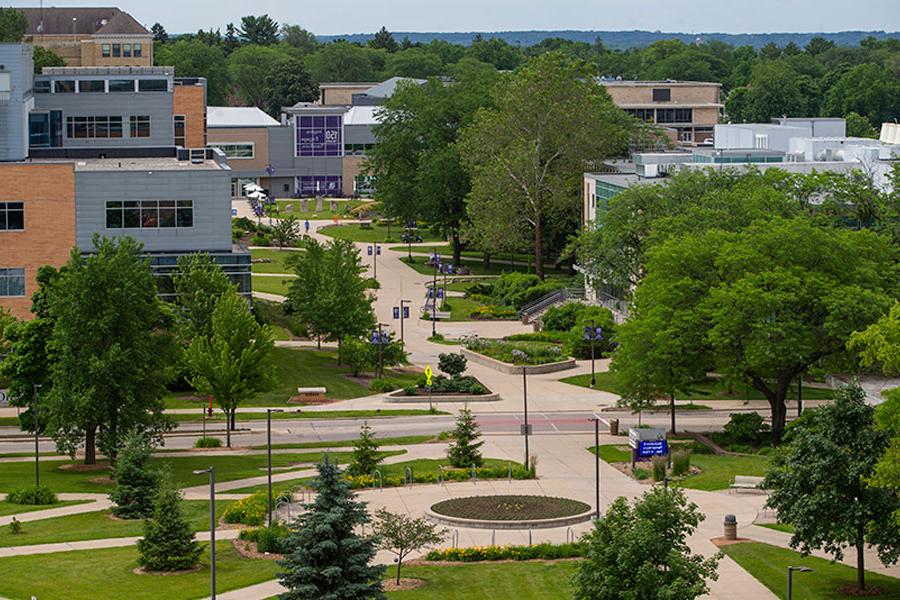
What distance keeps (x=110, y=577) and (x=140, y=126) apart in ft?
266

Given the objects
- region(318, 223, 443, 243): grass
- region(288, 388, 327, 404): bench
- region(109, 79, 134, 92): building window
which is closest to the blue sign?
region(288, 388, 327, 404): bench

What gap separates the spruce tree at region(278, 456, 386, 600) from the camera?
49406mm

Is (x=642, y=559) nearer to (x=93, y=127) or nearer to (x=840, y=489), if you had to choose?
(x=840, y=489)

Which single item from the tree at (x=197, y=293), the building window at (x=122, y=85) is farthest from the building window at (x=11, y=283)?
the building window at (x=122, y=85)

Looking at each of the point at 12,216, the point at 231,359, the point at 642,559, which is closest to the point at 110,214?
the point at 12,216

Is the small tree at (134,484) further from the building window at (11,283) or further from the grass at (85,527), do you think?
the building window at (11,283)

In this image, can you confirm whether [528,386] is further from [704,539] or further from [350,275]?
[704,539]

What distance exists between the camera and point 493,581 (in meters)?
57.4

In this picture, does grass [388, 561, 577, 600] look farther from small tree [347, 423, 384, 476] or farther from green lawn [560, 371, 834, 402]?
green lawn [560, 371, 834, 402]

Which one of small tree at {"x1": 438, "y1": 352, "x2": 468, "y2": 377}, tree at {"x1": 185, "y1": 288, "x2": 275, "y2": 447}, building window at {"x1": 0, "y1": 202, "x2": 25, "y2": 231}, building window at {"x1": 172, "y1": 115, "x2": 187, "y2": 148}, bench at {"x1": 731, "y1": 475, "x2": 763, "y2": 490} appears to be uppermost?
building window at {"x1": 172, "y1": 115, "x2": 187, "y2": 148}

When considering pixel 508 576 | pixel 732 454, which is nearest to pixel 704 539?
pixel 508 576

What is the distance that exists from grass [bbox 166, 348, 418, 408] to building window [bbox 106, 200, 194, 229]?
901 centimetres

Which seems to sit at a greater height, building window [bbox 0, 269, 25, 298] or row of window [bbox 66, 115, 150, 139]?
row of window [bbox 66, 115, 150, 139]

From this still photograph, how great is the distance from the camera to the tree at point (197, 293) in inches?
3622
